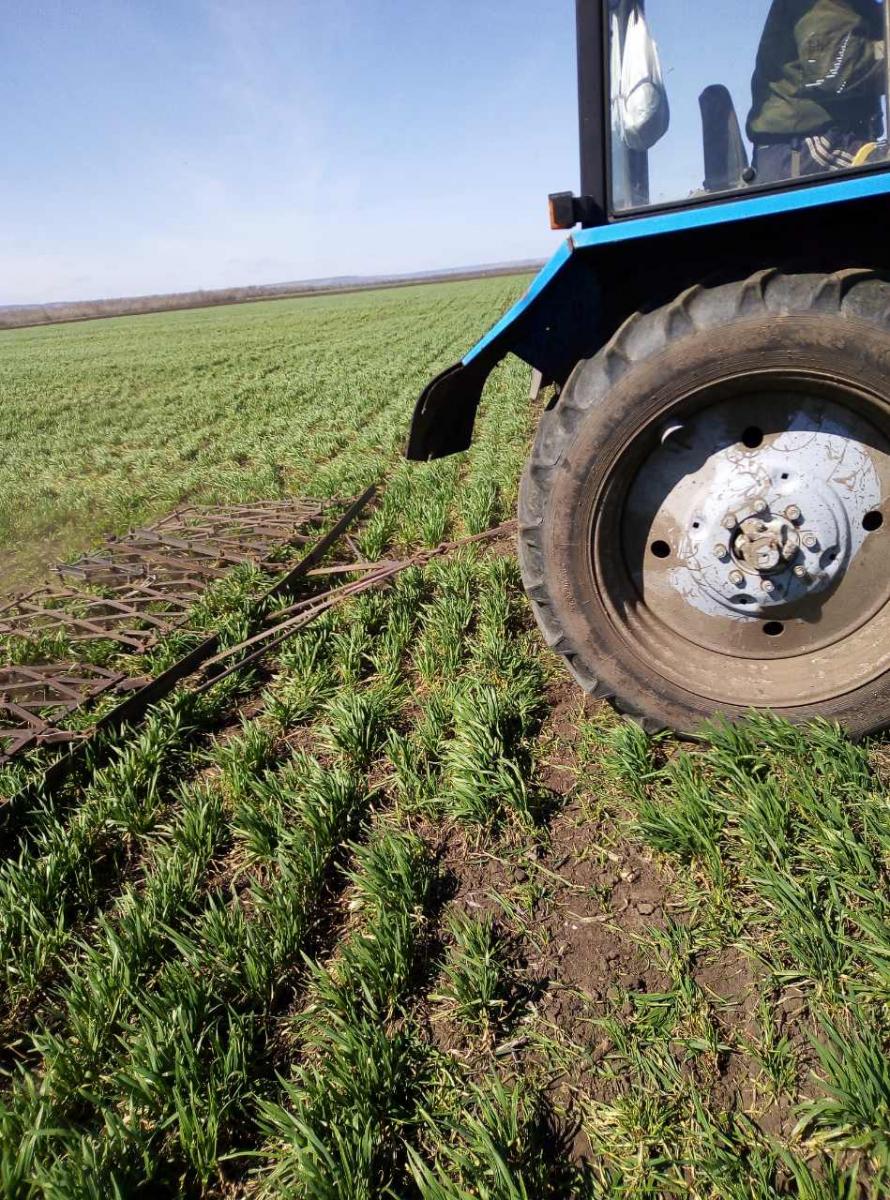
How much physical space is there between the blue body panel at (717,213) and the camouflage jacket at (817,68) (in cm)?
24

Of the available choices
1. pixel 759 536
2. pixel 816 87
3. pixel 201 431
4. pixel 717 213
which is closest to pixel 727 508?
pixel 759 536

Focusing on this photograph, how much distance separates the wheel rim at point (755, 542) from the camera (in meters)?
2.02

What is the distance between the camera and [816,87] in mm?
1907

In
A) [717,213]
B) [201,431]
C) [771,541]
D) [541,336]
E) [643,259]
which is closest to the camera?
[717,213]

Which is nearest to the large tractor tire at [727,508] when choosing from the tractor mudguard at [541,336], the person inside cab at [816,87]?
the tractor mudguard at [541,336]

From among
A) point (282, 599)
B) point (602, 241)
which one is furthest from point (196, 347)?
point (602, 241)

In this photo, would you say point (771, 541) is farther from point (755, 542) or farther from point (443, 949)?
point (443, 949)

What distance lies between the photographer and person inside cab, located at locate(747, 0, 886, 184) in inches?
72.7

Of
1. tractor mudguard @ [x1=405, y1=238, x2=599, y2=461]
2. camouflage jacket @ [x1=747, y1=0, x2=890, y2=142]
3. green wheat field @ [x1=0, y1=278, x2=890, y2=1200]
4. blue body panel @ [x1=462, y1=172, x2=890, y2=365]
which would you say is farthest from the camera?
tractor mudguard @ [x1=405, y1=238, x2=599, y2=461]

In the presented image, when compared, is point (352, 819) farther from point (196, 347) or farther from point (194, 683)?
point (196, 347)

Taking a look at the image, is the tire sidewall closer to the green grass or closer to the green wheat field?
the green wheat field

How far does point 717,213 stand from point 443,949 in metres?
2.10

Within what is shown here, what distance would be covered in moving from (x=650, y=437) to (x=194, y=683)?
2.28m

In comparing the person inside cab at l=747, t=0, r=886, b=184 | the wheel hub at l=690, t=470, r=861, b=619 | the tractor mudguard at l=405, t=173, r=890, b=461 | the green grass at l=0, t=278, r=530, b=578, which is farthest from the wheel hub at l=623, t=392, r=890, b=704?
the green grass at l=0, t=278, r=530, b=578
